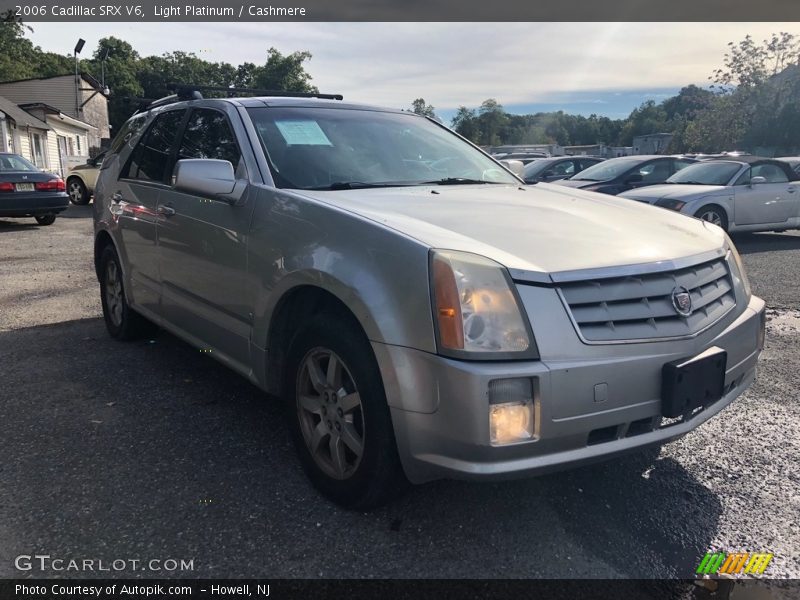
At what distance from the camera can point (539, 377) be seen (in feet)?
6.98

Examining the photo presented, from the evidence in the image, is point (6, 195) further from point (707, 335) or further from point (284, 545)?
point (707, 335)

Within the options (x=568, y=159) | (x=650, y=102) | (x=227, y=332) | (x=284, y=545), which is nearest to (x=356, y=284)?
(x=284, y=545)

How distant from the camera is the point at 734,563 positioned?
2.39 m

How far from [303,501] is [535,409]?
1175 mm

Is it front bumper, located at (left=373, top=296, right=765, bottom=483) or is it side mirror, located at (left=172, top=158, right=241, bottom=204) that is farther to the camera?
side mirror, located at (left=172, top=158, right=241, bottom=204)

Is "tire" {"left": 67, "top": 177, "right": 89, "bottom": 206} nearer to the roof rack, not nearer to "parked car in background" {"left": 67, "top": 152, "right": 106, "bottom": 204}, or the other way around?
"parked car in background" {"left": 67, "top": 152, "right": 106, "bottom": 204}

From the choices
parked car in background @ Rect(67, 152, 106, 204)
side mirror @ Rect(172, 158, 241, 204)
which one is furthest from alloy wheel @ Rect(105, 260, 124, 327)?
parked car in background @ Rect(67, 152, 106, 204)

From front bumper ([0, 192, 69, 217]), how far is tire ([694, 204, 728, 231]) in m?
12.4

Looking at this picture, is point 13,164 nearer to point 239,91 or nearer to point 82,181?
point 82,181

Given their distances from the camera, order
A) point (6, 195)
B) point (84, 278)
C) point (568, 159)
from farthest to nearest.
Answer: point (568, 159)
point (6, 195)
point (84, 278)

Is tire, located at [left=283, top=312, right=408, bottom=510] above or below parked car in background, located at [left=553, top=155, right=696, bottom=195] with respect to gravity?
below

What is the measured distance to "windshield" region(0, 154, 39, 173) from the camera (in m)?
13.4

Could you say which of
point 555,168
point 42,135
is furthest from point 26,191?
point 42,135

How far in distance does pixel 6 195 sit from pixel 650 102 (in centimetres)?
10973
